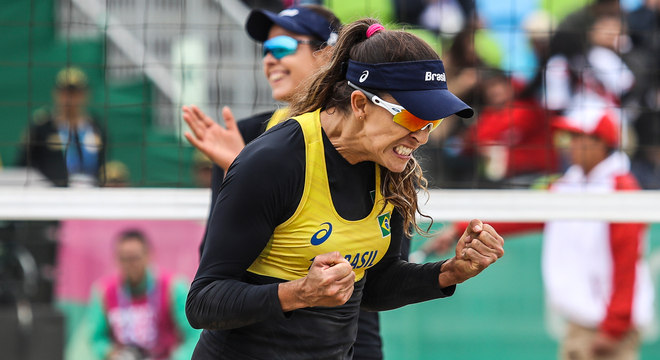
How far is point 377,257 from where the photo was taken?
2.70 meters

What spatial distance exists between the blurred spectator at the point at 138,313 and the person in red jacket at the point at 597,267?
208 cm

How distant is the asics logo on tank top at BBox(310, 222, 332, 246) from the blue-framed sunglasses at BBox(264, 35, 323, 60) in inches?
56.1

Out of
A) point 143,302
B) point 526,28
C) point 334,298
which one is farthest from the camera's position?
point 526,28

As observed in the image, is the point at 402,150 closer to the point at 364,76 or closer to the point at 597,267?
the point at 364,76

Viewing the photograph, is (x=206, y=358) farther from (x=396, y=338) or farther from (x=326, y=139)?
(x=396, y=338)

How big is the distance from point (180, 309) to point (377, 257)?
324 cm

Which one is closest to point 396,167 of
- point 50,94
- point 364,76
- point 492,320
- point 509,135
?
point 364,76

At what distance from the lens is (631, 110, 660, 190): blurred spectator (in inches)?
254

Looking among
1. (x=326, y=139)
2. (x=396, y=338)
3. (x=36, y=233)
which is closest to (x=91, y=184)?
(x=36, y=233)

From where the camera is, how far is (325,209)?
250 centimetres

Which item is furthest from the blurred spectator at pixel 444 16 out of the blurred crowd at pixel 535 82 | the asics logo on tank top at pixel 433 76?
the asics logo on tank top at pixel 433 76

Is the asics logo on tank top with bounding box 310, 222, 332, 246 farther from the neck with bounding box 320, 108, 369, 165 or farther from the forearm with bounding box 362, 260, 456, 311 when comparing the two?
the forearm with bounding box 362, 260, 456, 311

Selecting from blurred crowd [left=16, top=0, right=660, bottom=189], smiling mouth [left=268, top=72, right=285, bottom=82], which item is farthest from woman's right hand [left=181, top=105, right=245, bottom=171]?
blurred crowd [left=16, top=0, right=660, bottom=189]

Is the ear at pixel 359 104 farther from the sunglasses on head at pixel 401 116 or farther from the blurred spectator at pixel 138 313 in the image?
the blurred spectator at pixel 138 313
